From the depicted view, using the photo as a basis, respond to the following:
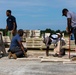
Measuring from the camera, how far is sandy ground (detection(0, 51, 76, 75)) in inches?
438

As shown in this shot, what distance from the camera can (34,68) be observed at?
39.1 ft

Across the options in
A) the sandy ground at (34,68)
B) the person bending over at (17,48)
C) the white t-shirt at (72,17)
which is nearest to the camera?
the sandy ground at (34,68)

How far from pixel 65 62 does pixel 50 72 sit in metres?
2.04

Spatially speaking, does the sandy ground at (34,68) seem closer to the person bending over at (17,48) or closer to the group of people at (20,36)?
the person bending over at (17,48)

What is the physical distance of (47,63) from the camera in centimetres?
1311

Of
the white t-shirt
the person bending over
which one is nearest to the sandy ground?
the person bending over

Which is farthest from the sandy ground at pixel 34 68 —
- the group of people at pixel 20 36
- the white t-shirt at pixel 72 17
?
the white t-shirt at pixel 72 17

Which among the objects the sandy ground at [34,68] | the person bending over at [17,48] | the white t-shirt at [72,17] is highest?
the white t-shirt at [72,17]

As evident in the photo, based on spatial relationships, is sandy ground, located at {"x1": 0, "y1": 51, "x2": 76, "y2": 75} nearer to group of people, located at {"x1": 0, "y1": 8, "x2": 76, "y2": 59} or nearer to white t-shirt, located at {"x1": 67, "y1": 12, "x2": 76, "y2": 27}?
group of people, located at {"x1": 0, "y1": 8, "x2": 76, "y2": 59}

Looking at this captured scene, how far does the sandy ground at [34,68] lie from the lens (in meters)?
11.1

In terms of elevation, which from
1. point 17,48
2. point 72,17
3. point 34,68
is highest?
point 72,17

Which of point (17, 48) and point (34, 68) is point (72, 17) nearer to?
point (17, 48)

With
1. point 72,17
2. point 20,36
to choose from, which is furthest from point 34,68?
point 20,36

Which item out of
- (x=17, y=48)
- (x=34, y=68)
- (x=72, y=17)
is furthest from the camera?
(x=17, y=48)
